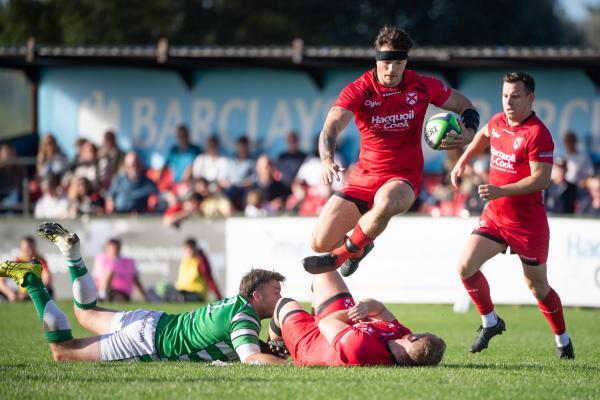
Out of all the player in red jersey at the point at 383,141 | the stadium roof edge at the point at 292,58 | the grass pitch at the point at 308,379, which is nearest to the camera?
the grass pitch at the point at 308,379

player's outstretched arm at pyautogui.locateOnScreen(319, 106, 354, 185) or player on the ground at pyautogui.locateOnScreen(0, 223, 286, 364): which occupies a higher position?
player's outstretched arm at pyautogui.locateOnScreen(319, 106, 354, 185)

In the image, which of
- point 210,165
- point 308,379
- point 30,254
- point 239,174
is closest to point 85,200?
point 30,254

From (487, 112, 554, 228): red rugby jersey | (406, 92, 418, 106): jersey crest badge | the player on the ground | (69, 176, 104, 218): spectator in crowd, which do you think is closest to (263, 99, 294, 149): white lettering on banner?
(69, 176, 104, 218): spectator in crowd

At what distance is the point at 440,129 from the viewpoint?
9523mm

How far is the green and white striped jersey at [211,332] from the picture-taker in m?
8.12

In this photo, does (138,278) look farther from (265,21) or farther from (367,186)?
(265,21)

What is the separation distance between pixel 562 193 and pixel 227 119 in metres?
8.27

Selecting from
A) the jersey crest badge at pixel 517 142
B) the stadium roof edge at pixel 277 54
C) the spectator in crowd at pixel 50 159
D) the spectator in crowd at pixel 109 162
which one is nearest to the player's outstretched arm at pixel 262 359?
the jersey crest badge at pixel 517 142

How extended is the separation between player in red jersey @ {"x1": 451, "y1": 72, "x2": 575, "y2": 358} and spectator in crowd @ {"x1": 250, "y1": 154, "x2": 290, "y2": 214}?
31.4 feet

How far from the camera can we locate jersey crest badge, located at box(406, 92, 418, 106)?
9617 mm

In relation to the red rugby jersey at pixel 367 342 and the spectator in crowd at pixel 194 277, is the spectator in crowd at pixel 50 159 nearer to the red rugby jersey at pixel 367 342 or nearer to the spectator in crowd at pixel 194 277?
the spectator in crowd at pixel 194 277

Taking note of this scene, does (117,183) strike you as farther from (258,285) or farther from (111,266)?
(258,285)

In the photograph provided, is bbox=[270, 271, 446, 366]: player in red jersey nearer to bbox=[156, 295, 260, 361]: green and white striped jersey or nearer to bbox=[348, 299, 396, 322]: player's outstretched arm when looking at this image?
bbox=[348, 299, 396, 322]: player's outstretched arm

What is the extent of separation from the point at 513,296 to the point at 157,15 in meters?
22.3
